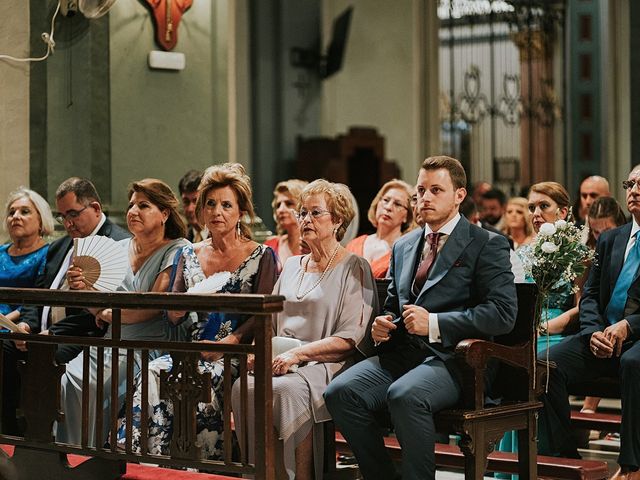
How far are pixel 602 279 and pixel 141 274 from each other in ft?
7.02

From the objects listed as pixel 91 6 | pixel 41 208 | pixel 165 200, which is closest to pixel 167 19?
pixel 91 6

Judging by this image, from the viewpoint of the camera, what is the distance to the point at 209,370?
4.57m

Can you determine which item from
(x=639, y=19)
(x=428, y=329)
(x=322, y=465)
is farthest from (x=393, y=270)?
(x=639, y=19)

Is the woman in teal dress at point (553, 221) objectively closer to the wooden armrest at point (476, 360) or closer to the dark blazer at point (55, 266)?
the wooden armrest at point (476, 360)

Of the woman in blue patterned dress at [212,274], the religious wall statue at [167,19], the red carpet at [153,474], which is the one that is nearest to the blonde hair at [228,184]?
the woman in blue patterned dress at [212,274]

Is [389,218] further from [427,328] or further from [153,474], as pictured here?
[153,474]

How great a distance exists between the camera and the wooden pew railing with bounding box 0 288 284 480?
391 centimetres

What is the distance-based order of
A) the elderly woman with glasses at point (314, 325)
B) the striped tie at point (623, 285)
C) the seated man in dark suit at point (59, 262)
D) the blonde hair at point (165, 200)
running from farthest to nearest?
1. the seated man in dark suit at point (59, 262)
2. the blonde hair at point (165, 200)
3. the striped tie at point (623, 285)
4. the elderly woman with glasses at point (314, 325)

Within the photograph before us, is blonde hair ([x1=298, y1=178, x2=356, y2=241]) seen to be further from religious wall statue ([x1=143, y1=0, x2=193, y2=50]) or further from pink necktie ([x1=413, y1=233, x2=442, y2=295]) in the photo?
religious wall statue ([x1=143, y1=0, x2=193, y2=50])

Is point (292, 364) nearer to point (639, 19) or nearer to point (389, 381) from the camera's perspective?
point (389, 381)

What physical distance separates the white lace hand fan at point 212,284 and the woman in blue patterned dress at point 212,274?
10 millimetres

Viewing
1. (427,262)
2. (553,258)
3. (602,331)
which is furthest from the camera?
(602,331)

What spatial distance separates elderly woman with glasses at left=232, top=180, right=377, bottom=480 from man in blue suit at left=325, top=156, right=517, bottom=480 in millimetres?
140

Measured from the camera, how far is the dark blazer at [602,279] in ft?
17.0
